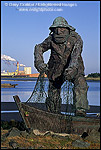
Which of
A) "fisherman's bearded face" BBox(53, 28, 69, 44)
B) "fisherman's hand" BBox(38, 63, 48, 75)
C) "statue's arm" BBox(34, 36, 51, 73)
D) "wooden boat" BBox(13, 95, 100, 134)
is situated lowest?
"wooden boat" BBox(13, 95, 100, 134)

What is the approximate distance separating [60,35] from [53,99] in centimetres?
139

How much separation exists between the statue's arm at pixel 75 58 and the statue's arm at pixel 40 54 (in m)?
0.67

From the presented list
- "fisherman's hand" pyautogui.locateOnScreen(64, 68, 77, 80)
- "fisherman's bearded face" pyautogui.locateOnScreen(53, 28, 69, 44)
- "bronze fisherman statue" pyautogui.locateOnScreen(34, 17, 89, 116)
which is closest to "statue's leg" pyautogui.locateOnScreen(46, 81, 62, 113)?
"bronze fisherman statue" pyautogui.locateOnScreen(34, 17, 89, 116)

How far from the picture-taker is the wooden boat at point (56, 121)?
24.6ft

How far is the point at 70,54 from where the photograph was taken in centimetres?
788

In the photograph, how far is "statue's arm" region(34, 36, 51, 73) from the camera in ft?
25.8

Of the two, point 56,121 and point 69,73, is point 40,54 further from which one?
point 56,121

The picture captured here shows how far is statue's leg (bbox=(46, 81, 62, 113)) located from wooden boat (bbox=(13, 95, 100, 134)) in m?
0.57

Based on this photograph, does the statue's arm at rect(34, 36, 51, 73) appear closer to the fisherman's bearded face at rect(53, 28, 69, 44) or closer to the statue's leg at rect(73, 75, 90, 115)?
the fisherman's bearded face at rect(53, 28, 69, 44)

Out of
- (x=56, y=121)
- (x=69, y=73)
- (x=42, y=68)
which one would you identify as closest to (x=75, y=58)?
(x=69, y=73)

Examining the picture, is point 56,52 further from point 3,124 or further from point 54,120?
point 3,124

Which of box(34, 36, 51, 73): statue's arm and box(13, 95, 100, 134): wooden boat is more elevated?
box(34, 36, 51, 73): statue's arm

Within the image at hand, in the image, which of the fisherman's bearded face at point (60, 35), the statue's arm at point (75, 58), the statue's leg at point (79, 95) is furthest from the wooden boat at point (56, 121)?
the fisherman's bearded face at point (60, 35)

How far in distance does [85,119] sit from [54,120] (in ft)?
2.04
